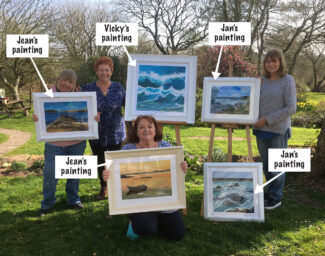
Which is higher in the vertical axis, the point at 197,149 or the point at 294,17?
the point at 294,17

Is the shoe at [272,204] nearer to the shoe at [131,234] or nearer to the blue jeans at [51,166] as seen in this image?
the shoe at [131,234]

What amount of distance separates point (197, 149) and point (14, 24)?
1320 centimetres

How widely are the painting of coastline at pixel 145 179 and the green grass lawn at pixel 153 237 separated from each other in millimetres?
603

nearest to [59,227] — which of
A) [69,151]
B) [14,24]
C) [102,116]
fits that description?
[69,151]

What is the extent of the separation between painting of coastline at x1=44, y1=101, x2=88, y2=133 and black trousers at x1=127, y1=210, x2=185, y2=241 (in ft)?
4.62

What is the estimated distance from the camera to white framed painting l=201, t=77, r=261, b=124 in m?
3.60

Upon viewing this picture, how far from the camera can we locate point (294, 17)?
2023 centimetres

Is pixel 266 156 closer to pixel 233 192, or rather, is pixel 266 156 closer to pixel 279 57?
pixel 233 192

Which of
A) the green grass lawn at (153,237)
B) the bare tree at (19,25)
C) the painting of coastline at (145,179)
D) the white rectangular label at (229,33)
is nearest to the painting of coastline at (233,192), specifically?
the green grass lawn at (153,237)

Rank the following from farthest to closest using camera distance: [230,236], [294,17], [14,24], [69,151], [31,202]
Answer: [294,17]
[14,24]
[31,202]
[69,151]
[230,236]

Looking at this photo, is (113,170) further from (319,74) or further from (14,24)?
(319,74)

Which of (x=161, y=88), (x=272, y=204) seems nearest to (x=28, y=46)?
(x=161, y=88)

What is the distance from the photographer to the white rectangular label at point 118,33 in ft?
13.4

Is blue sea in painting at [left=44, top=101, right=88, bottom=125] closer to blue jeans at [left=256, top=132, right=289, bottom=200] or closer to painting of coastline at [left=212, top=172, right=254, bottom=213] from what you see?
painting of coastline at [left=212, top=172, right=254, bottom=213]
